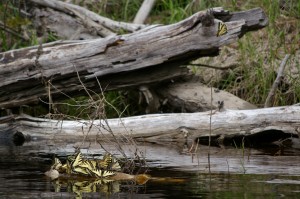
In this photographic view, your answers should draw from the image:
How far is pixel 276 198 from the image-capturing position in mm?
5562

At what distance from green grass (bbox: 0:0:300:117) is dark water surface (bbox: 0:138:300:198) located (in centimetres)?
136

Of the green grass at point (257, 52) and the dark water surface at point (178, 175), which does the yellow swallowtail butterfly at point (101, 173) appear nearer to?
the dark water surface at point (178, 175)

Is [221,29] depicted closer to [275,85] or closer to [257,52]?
[275,85]

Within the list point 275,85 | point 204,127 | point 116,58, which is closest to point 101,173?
point 204,127

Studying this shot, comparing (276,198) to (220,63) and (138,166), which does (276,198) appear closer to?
(138,166)

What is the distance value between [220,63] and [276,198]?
4801mm

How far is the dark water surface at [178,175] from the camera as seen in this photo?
5871mm

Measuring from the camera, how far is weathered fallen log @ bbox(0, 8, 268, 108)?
332 inches

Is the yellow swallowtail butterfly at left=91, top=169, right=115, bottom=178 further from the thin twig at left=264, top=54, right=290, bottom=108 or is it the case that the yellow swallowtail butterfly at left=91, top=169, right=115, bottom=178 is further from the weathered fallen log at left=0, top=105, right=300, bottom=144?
the thin twig at left=264, top=54, right=290, bottom=108

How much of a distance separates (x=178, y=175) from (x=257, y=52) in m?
3.60

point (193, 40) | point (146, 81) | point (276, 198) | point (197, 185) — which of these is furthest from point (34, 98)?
point (276, 198)

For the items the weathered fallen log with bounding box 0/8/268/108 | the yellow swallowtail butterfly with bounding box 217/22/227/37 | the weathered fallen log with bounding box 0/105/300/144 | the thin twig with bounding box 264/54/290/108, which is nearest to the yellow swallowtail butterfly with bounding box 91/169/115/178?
the weathered fallen log with bounding box 0/105/300/144

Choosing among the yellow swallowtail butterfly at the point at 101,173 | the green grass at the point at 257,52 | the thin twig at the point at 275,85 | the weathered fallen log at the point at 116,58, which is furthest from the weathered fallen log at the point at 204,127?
the yellow swallowtail butterfly at the point at 101,173

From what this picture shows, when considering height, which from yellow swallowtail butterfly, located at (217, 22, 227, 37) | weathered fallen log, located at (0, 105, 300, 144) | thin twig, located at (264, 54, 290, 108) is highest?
yellow swallowtail butterfly, located at (217, 22, 227, 37)
